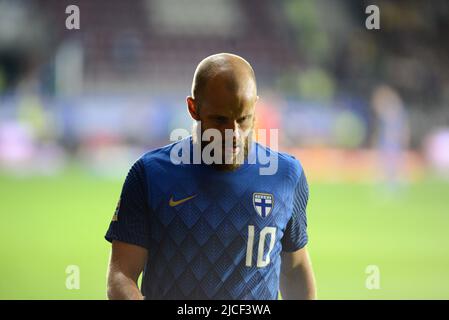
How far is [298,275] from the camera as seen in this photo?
2266 millimetres

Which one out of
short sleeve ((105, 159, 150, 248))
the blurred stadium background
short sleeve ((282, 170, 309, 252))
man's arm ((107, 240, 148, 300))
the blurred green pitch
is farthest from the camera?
the blurred stadium background

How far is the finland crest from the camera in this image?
2.13 meters

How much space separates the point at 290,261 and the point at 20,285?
4.18 metres

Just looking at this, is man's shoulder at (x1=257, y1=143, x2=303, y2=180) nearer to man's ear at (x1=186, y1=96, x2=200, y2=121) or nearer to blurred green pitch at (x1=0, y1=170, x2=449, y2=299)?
man's ear at (x1=186, y1=96, x2=200, y2=121)

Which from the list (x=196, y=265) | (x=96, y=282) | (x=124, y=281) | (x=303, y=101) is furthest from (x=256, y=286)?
(x=303, y=101)

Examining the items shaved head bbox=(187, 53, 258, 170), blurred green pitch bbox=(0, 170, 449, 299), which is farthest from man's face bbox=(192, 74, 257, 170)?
blurred green pitch bbox=(0, 170, 449, 299)

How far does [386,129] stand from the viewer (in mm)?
11969

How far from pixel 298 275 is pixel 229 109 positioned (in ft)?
1.96

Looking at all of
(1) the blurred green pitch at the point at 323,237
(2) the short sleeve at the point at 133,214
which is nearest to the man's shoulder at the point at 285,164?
(2) the short sleeve at the point at 133,214

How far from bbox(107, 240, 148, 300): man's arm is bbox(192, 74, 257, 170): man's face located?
38 cm

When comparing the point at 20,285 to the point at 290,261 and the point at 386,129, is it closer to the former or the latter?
the point at 290,261

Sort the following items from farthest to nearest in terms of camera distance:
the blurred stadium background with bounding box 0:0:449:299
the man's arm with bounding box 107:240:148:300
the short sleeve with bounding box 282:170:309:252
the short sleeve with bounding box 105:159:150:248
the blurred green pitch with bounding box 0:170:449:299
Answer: the blurred stadium background with bounding box 0:0:449:299 < the blurred green pitch with bounding box 0:170:449:299 < the short sleeve with bounding box 282:170:309:252 < the short sleeve with bounding box 105:159:150:248 < the man's arm with bounding box 107:240:148:300

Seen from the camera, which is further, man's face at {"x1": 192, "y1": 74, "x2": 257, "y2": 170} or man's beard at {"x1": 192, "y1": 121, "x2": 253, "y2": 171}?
man's beard at {"x1": 192, "y1": 121, "x2": 253, "y2": 171}

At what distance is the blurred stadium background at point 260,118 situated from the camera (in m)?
7.55
